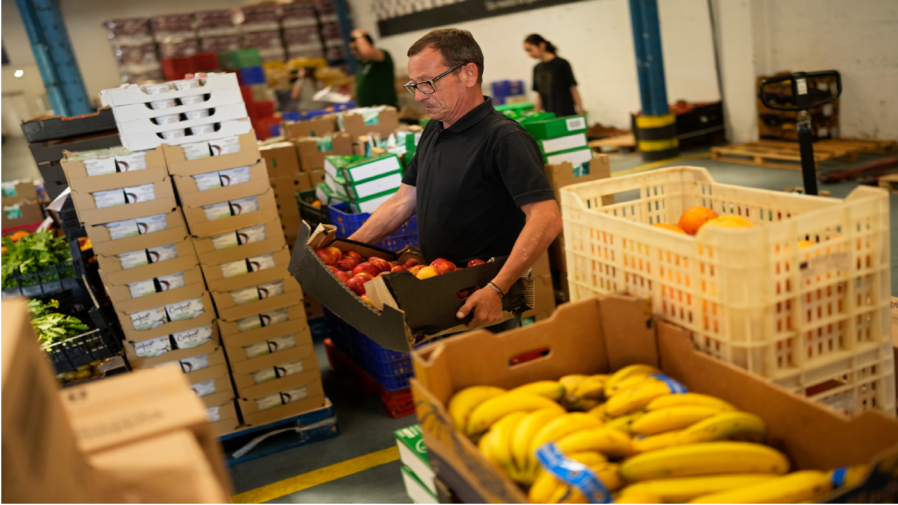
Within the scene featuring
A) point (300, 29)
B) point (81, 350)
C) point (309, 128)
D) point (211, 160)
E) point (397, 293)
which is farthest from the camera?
point (300, 29)

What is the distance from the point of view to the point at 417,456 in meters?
1.69

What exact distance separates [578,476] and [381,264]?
175 cm

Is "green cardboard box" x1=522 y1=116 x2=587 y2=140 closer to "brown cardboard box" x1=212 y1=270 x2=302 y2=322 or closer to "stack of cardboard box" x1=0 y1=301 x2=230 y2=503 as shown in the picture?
"brown cardboard box" x1=212 y1=270 x2=302 y2=322

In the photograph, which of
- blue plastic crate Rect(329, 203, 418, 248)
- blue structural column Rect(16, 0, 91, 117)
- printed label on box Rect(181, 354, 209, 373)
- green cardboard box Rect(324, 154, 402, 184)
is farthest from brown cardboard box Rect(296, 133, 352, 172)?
blue structural column Rect(16, 0, 91, 117)

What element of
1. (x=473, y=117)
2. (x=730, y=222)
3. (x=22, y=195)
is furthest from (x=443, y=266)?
(x=22, y=195)

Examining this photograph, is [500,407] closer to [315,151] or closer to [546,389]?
[546,389]

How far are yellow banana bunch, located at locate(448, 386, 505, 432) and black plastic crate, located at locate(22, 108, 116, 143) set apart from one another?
3382 millimetres

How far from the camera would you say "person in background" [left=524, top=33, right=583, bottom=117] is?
27.0 ft

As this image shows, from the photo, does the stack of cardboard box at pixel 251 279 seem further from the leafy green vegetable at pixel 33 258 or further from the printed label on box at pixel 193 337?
the leafy green vegetable at pixel 33 258

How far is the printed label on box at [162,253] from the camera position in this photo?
11.4 ft

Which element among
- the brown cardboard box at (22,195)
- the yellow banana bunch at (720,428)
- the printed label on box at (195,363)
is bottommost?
the printed label on box at (195,363)

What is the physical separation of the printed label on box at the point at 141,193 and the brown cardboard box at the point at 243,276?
433 millimetres

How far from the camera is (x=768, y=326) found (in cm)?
151

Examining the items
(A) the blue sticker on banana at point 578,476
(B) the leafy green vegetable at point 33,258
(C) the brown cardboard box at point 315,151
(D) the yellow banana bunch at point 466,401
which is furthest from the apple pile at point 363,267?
(C) the brown cardboard box at point 315,151
